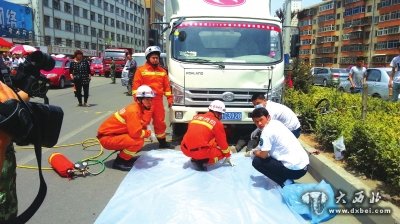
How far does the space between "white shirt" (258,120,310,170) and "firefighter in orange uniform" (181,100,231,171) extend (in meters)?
0.97

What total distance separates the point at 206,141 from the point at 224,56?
240 centimetres

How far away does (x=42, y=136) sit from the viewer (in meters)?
1.80

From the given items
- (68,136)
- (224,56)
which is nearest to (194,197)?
(224,56)

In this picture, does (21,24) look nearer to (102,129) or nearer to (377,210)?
(102,129)

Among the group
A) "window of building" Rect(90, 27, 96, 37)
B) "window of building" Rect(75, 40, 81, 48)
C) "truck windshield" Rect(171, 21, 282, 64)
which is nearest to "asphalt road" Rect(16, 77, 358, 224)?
"truck windshield" Rect(171, 21, 282, 64)

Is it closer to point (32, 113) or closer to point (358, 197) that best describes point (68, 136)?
point (358, 197)

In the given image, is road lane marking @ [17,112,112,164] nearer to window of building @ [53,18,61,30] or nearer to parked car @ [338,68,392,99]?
parked car @ [338,68,392,99]

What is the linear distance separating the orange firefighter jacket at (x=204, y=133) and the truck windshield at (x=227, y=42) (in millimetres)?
2041

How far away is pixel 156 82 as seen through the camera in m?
6.83

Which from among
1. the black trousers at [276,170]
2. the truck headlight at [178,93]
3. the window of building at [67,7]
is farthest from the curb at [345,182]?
the window of building at [67,7]

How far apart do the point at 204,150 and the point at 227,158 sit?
1.64 ft

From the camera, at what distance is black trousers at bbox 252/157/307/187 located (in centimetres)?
450

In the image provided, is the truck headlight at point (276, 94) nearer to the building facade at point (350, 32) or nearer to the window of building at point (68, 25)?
the building facade at point (350, 32)

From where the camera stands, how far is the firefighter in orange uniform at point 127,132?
17.7 feet
